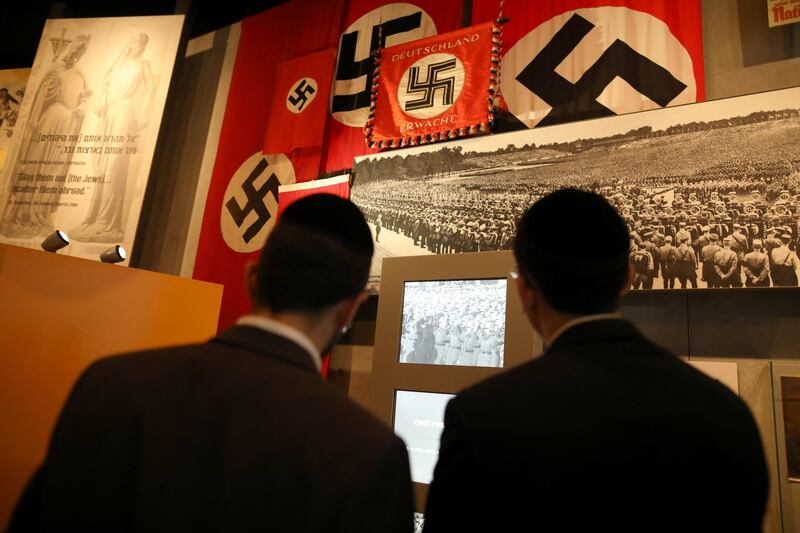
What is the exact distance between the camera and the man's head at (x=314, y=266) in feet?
3.28

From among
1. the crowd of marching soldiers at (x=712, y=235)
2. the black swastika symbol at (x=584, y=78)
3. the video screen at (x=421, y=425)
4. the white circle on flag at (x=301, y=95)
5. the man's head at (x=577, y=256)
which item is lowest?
the video screen at (x=421, y=425)

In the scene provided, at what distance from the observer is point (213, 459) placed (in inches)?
31.4

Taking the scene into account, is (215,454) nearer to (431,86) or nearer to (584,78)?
(584,78)

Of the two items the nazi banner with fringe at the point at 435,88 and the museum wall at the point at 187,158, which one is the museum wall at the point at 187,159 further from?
the nazi banner with fringe at the point at 435,88

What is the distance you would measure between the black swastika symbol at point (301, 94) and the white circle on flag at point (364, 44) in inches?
8.9

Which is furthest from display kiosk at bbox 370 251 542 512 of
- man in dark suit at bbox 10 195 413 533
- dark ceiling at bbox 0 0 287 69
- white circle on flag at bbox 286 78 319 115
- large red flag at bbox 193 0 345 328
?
dark ceiling at bbox 0 0 287 69

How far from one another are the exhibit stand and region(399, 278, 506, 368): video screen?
4.48ft

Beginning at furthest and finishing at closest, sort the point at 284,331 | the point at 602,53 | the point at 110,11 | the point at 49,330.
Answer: the point at 110,11 → the point at 602,53 → the point at 49,330 → the point at 284,331

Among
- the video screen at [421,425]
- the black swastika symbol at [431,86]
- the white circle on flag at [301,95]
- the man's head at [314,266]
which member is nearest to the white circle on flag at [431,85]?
the black swastika symbol at [431,86]

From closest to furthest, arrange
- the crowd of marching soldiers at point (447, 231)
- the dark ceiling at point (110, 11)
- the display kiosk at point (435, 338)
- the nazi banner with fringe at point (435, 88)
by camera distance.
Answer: the display kiosk at point (435, 338), the crowd of marching soldiers at point (447, 231), the nazi banner with fringe at point (435, 88), the dark ceiling at point (110, 11)

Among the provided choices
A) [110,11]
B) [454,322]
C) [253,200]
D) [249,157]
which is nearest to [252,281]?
[454,322]

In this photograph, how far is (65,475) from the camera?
0.81 meters

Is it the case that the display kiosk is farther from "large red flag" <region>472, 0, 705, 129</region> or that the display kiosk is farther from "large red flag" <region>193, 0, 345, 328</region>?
"large red flag" <region>193, 0, 345, 328</region>

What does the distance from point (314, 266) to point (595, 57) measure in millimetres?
3189
